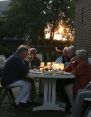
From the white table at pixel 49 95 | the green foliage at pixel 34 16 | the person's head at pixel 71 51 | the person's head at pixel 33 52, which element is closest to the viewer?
the white table at pixel 49 95

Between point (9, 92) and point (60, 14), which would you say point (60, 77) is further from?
point (60, 14)

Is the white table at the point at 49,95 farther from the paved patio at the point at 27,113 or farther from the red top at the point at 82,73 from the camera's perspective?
the red top at the point at 82,73

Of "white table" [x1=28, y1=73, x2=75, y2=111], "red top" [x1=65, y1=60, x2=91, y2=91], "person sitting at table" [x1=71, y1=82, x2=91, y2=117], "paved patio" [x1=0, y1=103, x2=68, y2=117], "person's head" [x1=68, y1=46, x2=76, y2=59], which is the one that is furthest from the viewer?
"person's head" [x1=68, y1=46, x2=76, y2=59]

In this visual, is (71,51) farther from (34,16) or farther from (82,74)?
(34,16)

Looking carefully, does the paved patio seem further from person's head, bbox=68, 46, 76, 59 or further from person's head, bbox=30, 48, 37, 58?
person's head, bbox=30, 48, 37, 58

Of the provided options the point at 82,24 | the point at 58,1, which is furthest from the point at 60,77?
the point at 58,1

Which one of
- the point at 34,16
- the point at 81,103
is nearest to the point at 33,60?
the point at 81,103

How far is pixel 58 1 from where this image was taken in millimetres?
57281

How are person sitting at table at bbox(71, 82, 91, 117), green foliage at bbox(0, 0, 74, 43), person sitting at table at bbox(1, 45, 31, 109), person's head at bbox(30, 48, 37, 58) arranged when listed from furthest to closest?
green foliage at bbox(0, 0, 74, 43), person's head at bbox(30, 48, 37, 58), person sitting at table at bbox(1, 45, 31, 109), person sitting at table at bbox(71, 82, 91, 117)

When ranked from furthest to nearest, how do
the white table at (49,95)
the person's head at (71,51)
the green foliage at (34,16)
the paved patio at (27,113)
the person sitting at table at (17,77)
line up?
the green foliage at (34,16) → the person's head at (71,51) → the person sitting at table at (17,77) → the white table at (49,95) → the paved patio at (27,113)

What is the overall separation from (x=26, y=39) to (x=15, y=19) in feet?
9.02

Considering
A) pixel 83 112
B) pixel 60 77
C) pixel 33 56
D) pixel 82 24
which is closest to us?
pixel 83 112

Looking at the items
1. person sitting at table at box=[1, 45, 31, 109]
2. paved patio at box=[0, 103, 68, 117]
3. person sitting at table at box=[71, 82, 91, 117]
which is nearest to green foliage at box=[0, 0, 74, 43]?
person sitting at table at box=[1, 45, 31, 109]

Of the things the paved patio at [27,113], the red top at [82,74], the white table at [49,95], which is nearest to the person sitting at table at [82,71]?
the red top at [82,74]
